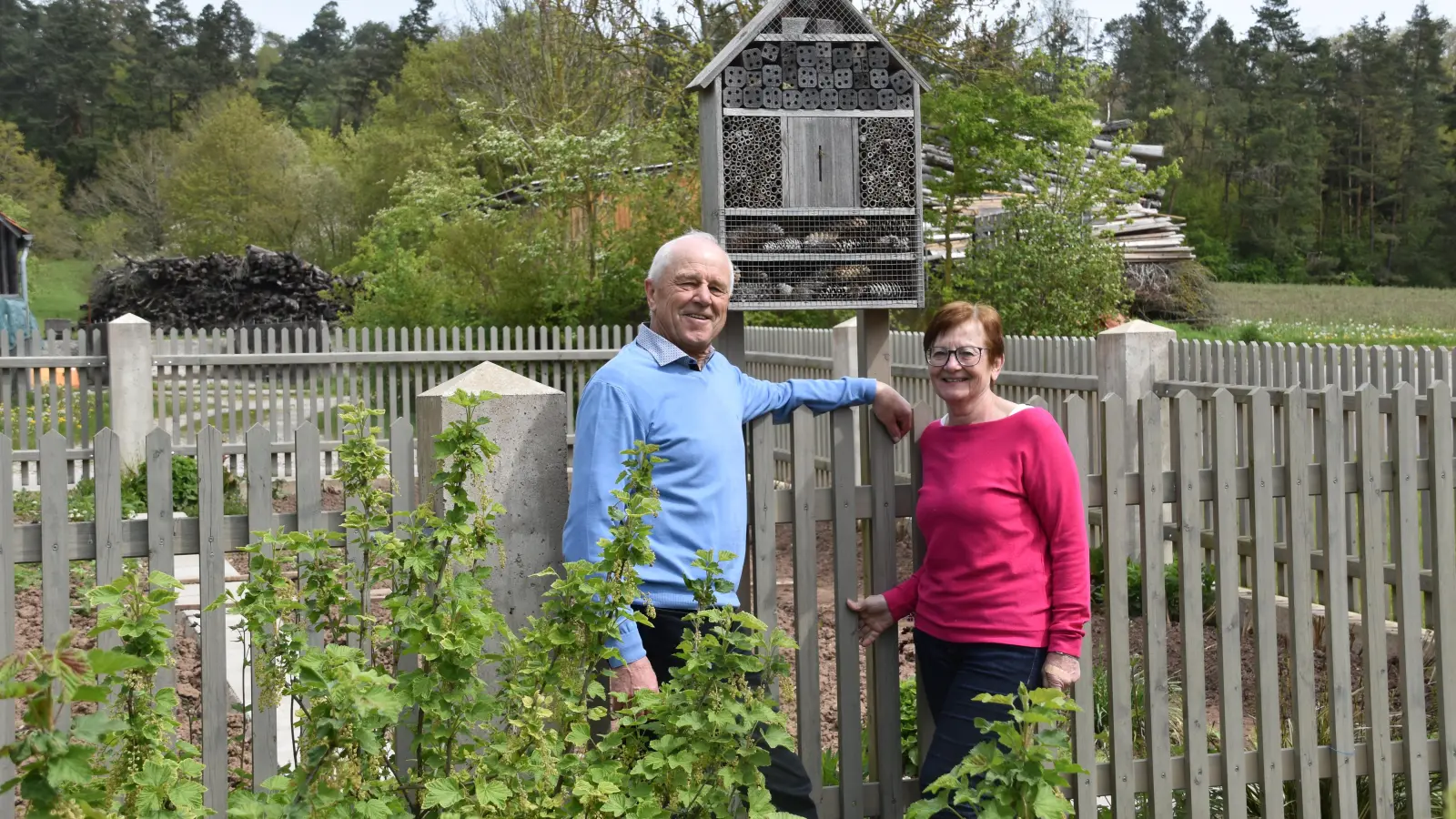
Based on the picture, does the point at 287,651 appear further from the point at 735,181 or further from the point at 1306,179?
the point at 1306,179

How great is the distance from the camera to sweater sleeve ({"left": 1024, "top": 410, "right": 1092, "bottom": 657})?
3400 millimetres

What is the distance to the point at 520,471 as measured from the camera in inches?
146

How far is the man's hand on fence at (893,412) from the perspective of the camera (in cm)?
382

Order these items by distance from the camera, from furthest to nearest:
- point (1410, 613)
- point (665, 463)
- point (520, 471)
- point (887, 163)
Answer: point (887, 163) → point (1410, 613) → point (520, 471) → point (665, 463)

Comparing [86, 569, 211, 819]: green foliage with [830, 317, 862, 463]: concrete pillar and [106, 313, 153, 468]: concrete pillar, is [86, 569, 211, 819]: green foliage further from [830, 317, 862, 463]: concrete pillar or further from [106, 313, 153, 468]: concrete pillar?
[106, 313, 153, 468]: concrete pillar

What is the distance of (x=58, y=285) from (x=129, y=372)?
146 feet

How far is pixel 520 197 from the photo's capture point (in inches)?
1062

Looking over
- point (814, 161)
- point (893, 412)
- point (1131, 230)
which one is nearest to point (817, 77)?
point (814, 161)

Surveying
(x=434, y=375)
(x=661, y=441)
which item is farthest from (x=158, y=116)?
(x=661, y=441)

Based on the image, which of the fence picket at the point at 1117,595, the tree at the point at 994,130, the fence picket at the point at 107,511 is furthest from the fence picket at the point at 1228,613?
the tree at the point at 994,130

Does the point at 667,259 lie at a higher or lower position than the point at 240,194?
lower

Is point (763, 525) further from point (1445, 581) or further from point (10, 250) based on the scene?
point (10, 250)

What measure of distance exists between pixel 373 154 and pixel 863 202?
45379mm

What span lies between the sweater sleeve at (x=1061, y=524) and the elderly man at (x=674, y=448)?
747 millimetres
